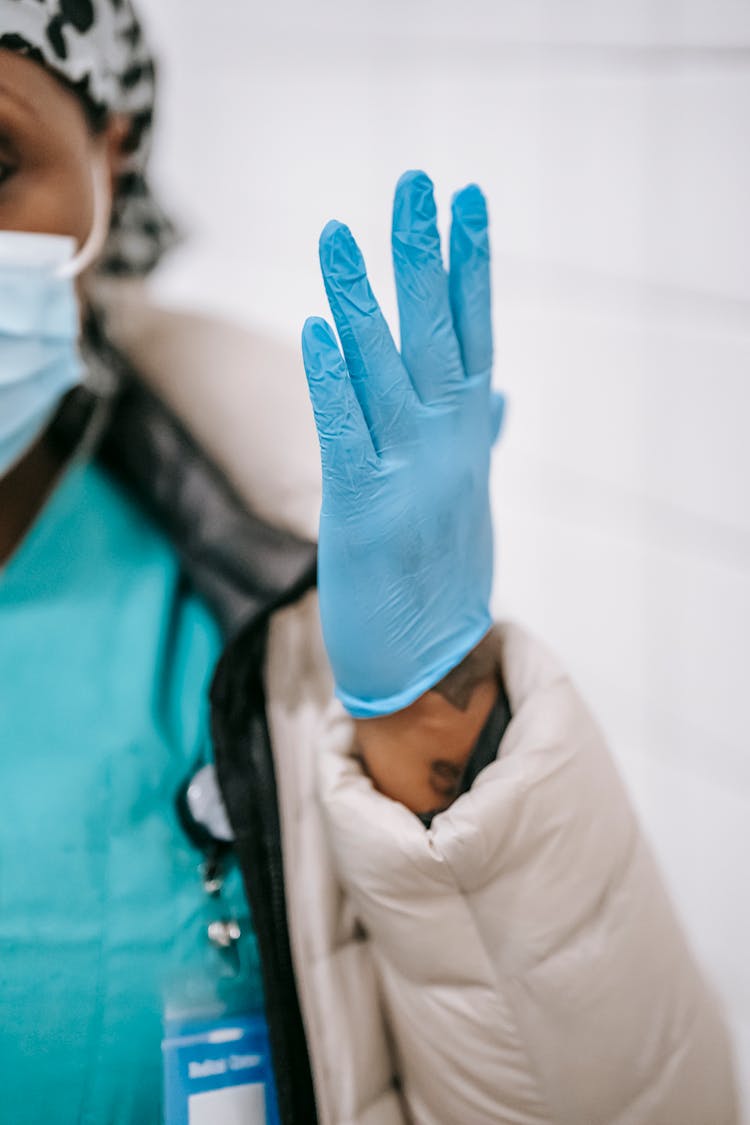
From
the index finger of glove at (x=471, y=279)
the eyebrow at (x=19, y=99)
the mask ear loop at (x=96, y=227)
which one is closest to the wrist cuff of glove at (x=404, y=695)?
the index finger of glove at (x=471, y=279)

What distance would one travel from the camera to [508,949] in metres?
0.68

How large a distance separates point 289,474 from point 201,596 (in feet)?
0.53

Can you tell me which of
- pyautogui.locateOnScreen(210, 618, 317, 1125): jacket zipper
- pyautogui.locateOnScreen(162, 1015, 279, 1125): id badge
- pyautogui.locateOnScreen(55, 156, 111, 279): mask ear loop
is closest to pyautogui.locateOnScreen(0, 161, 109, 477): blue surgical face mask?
pyautogui.locateOnScreen(55, 156, 111, 279): mask ear loop

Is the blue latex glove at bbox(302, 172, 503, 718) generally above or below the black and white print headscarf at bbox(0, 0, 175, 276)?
below

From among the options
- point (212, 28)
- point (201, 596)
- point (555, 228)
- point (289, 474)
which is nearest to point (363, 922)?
point (201, 596)

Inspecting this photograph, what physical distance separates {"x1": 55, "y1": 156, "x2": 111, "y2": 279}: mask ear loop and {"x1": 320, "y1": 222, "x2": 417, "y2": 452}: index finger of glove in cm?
35

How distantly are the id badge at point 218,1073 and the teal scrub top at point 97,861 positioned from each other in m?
0.02

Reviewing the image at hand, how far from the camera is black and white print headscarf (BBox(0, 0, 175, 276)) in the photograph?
780mm

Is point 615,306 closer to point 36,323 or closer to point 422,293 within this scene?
point 422,293

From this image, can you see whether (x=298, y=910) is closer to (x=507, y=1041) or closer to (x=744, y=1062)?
(x=507, y=1041)

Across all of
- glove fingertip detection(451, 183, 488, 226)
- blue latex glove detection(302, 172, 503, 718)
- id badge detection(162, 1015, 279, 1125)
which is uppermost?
glove fingertip detection(451, 183, 488, 226)

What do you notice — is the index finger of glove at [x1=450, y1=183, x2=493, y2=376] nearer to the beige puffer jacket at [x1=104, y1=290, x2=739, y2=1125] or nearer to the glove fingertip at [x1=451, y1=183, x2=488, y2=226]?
the glove fingertip at [x1=451, y1=183, x2=488, y2=226]

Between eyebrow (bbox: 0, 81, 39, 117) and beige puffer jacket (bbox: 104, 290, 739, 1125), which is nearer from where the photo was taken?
beige puffer jacket (bbox: 104, 290, 739, 1125)

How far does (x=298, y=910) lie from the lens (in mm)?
773
